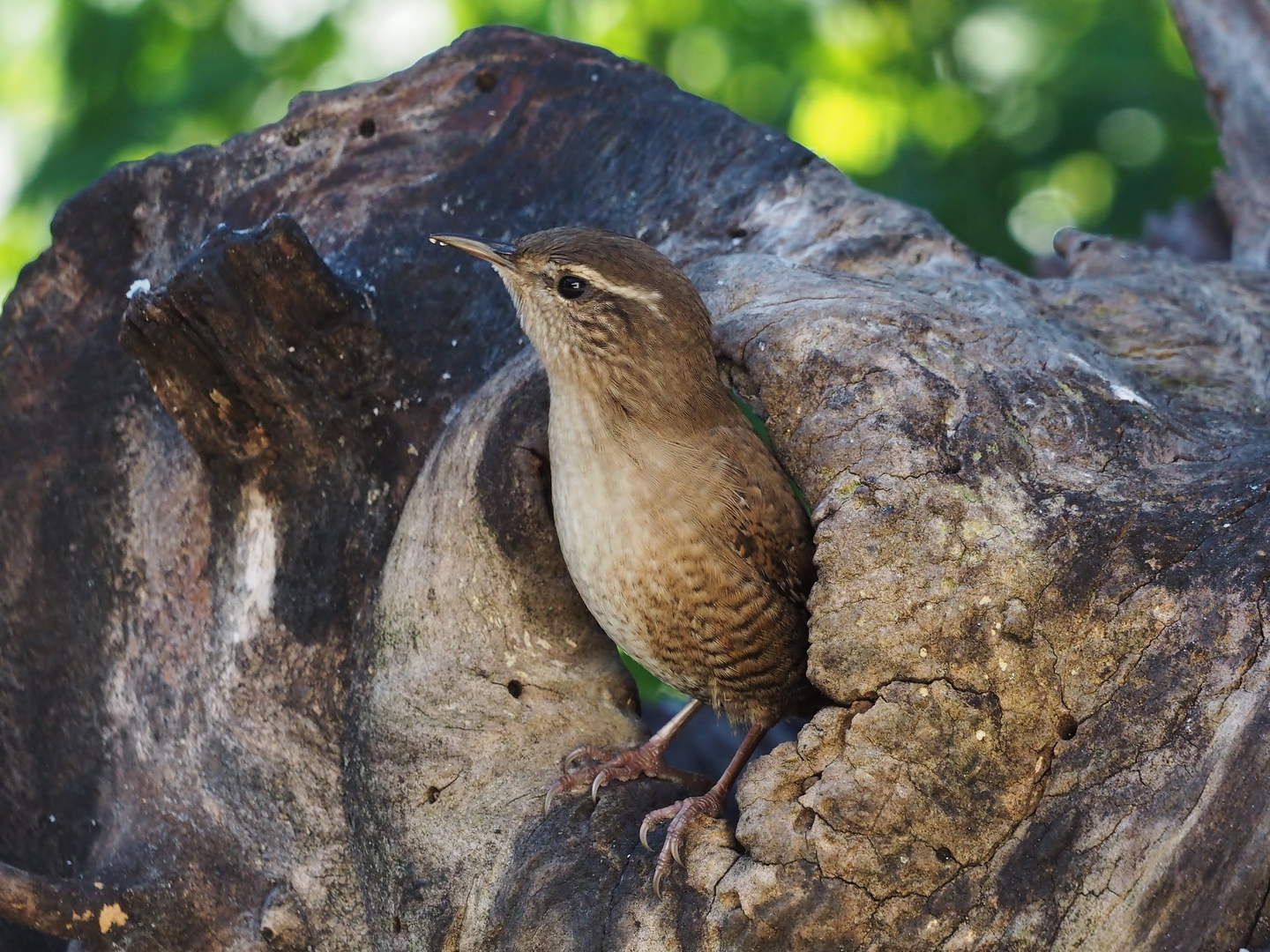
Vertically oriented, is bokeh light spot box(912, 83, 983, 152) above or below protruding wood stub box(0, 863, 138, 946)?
above

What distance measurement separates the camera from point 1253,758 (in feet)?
7.59

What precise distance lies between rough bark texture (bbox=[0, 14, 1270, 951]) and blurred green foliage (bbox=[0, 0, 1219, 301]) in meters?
1.78

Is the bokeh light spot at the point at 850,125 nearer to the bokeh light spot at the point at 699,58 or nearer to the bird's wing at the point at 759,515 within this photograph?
the bokeh light spot at the point at 699,58

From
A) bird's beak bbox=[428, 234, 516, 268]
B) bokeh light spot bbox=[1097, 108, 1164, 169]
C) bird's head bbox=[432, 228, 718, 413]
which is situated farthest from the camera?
bokeh light spot bbox=[1097, 108, 1164, 169]

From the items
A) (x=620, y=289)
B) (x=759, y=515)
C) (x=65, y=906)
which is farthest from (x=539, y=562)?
(x=65, y=906)

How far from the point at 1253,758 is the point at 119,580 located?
2980 mm

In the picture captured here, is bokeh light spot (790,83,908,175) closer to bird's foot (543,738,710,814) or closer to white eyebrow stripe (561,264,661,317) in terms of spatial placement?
white eyebrow stripe (561,264,661,317)

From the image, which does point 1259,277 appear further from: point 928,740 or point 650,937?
point 650,937

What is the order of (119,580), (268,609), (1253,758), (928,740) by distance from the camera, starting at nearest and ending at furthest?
(1253,758) → (928,740) → (268,609) → (119,580)

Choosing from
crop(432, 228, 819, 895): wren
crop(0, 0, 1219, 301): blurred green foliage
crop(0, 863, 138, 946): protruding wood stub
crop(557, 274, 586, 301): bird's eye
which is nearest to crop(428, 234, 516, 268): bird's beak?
crop(432, 228, 819, 895): wren

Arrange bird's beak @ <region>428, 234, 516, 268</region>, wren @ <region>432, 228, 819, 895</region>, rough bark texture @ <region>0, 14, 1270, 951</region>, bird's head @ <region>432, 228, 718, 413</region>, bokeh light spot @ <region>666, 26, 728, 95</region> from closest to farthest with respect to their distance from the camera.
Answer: rough bark texture @ <region>0, 14, 1270, 951</region> → wren @ <region>432, 228, 819, 895</region> → bird's head @ <region>432, 228, 718, 413</region> → bird's beak @ <region>428, 234, 516, 268</region> → bokeh light spot @ <region>666, 26, 728, 95</region>

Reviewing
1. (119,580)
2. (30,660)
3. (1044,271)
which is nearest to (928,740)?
(119,580)

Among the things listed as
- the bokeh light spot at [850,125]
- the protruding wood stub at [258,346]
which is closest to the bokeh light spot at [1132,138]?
the bokeh light spot at [850,125]

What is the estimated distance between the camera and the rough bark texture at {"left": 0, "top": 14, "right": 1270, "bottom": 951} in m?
2.53
